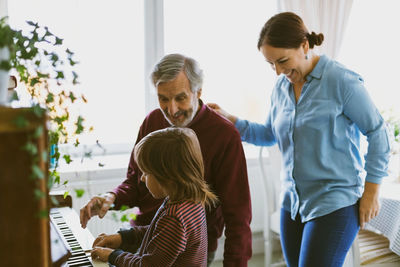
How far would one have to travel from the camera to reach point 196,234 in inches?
51.9

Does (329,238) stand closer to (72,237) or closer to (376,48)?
(72,237)

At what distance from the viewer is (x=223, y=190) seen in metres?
1.54

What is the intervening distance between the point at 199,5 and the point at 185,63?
1.71m

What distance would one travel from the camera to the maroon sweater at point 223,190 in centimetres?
150

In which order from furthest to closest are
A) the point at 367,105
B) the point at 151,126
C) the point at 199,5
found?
the point at 199,5
the point at 151,126
the point at 367,105

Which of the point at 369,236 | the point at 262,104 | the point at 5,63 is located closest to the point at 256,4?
the point at 262,104

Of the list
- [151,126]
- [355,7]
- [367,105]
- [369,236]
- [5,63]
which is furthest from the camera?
[355,7]

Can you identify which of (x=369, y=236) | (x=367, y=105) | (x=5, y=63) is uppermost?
(x=5, y=63)

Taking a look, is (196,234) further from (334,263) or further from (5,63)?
(5,63)

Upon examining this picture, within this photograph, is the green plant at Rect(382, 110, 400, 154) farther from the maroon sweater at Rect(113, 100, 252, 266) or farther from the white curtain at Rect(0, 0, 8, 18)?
the white curtain at Rect(0, 0, 8, 18)

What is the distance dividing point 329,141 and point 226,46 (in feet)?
6.01

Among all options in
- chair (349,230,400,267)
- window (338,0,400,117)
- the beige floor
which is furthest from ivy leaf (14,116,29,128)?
window (338,0,400,117)

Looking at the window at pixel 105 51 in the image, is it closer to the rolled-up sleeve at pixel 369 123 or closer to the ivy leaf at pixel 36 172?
the rolled-up sleeve at pixel 369 123

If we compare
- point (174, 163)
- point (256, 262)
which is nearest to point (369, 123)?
point (174, 163)
